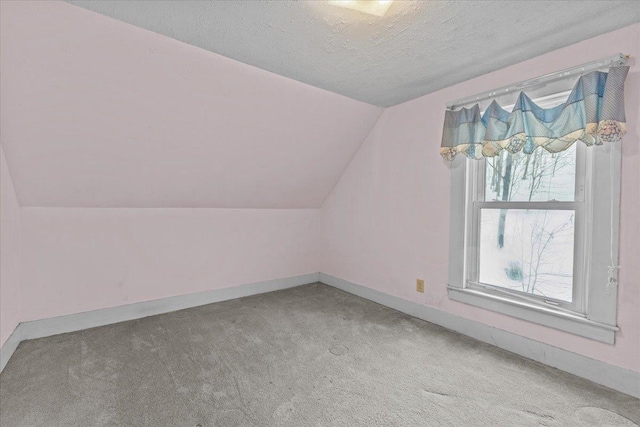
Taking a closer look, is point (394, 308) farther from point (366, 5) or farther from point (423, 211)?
point (366, 5)

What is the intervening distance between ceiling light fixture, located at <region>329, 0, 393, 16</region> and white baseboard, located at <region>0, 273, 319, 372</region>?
275cm

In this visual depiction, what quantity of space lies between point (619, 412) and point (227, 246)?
310 cm

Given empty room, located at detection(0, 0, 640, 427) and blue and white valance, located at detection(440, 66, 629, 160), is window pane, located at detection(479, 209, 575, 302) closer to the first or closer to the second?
empty room, located at detection(0, 0, 640, 427)

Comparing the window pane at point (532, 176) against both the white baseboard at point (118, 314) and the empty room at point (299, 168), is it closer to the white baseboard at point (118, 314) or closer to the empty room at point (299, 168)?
the empty room at point (299, 168)

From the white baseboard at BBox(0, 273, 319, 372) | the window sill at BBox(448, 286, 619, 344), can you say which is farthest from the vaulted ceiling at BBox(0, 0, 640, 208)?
the window sill at BBox(448, 286, 619, 344)

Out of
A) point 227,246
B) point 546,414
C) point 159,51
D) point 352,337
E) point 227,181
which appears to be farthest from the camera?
point 227,246

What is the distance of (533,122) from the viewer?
187 cm

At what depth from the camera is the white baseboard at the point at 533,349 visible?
65.4 inches

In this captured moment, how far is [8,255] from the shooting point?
1.97 m

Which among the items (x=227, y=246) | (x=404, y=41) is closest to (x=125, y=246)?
(x=227, y=246)

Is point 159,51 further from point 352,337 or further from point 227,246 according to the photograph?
point 352,337

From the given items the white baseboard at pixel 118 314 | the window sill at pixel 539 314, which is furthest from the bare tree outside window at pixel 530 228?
the white baseboard at pixel 118 314

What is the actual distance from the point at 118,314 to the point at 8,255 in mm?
901

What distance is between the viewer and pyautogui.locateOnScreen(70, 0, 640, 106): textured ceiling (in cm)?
145
